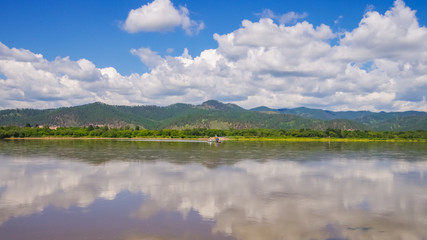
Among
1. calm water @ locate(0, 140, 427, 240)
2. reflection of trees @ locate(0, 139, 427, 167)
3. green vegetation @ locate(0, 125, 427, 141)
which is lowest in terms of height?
calm water @ locate(0, 140, 427, 240)

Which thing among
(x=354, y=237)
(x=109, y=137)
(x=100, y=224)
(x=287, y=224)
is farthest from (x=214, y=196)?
(x=109, y=137)

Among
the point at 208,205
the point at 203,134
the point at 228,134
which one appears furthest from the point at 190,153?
the point at 203,134

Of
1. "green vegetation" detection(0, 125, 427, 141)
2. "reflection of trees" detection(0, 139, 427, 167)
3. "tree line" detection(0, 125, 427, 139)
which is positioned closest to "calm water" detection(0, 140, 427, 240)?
"reflection of trees" detection(0, 139, 427, 167)

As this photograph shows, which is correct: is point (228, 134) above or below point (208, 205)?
above

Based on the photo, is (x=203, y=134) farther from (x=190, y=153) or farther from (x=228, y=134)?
(x=190, y=153)

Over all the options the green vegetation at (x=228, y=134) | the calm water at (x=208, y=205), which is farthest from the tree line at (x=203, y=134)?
the calm water at (x=208, y=205)

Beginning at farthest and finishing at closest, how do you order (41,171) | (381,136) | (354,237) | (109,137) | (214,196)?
(109,137), (381,136), (41,171), (214,196), (354,237)

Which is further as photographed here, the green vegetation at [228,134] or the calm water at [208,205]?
the green vegetation at [228,134]

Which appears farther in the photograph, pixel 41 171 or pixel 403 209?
pixel 41 171

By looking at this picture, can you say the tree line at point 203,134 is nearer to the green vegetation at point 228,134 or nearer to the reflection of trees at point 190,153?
the green vegetation at point 228,134

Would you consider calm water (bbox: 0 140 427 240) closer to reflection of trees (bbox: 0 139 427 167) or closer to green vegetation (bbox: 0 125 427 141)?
reflection of trees (bbox: 0 139 427 167)

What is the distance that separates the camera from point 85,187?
104 feet

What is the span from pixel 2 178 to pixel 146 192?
60.1ft

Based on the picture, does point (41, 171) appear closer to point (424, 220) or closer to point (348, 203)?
point (348, 203)
